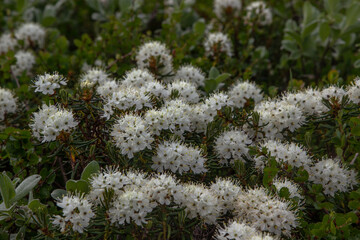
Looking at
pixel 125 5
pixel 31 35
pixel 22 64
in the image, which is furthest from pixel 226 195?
pixel 31 35

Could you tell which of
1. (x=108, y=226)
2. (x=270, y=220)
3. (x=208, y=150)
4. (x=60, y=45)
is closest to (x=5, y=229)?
(x=108, y=226)

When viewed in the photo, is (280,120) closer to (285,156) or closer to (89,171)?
(285,156)

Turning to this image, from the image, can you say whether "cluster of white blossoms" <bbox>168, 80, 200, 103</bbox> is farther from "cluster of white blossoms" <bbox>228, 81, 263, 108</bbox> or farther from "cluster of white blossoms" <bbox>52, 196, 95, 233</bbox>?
"cluster of white blossoms" <bbox>52, 196, 95, 233</bbox>

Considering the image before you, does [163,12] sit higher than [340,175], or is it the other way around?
[163,12]

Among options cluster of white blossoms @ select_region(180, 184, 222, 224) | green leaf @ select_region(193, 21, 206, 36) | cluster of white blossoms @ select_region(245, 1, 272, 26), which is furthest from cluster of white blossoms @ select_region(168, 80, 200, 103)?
cluster of white blossoms @ select_region(245, 1, 272, 26)

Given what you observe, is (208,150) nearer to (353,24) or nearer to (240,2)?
(353,24)

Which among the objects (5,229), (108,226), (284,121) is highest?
(284,121)

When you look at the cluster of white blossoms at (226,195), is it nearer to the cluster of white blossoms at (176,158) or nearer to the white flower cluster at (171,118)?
the cluster of white blossoms at (176,158)
